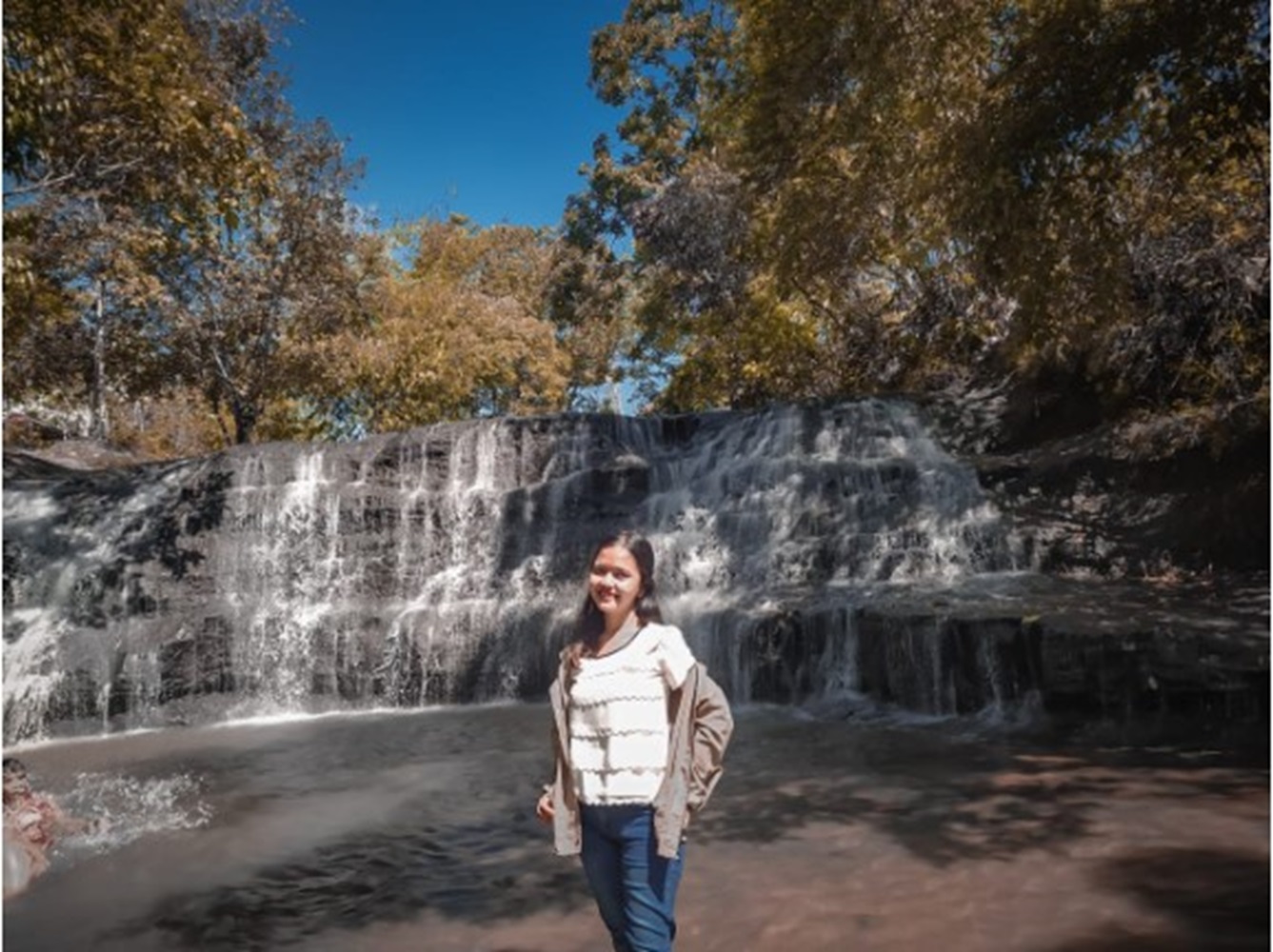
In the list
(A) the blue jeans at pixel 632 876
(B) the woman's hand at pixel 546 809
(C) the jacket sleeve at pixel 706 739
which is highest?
(C) the jacket sleeve at pixel 706 739

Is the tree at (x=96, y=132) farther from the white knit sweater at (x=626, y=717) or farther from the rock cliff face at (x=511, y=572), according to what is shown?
the white knit sweater at (x=626, y=717)

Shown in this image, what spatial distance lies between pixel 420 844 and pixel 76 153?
880cm

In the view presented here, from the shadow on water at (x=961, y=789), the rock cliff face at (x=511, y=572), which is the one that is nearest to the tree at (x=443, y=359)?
the rock cliff face at (x=511, y=572)

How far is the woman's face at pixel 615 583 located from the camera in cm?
305

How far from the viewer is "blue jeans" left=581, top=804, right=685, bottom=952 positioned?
285 centimetres

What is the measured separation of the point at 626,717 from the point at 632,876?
462 mm

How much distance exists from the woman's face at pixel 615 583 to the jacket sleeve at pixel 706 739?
0.33 m

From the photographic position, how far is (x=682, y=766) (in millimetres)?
2904

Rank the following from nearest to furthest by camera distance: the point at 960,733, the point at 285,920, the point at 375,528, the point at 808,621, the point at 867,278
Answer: the point at 285,920 → the point at 960,733 → the point at 808,621 → the point at 375,528 → the point at 867,278

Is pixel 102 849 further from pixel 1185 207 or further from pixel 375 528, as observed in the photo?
pixel 1185 207

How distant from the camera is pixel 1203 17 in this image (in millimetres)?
6953

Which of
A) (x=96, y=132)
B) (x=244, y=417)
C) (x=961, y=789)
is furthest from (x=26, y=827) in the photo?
(x=244, y=417)

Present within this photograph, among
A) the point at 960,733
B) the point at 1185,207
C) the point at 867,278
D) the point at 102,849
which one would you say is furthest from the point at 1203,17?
the point at 867,278

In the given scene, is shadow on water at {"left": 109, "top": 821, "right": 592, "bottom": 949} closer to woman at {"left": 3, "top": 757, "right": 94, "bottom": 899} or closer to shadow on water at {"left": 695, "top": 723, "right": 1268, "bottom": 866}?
woman at {"left": 3, "top": 757, "right": 94, "bottom": 899}
